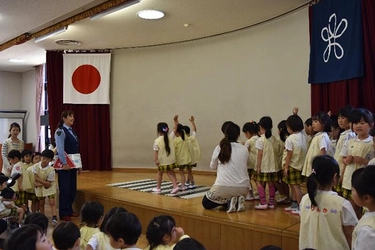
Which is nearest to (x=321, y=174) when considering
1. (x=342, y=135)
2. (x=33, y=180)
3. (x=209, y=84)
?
(x=342, y=135)

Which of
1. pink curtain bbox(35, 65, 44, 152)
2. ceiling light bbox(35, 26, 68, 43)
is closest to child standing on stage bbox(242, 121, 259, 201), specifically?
ceiling light bbox(35, 26, 68, 43)

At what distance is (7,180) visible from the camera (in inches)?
156

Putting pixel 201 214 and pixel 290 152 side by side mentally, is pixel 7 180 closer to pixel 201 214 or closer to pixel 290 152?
pixel 201 214

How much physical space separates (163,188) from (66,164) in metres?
1.45

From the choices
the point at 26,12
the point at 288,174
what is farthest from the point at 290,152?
the point at 26,12

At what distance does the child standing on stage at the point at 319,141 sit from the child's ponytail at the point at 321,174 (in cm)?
123

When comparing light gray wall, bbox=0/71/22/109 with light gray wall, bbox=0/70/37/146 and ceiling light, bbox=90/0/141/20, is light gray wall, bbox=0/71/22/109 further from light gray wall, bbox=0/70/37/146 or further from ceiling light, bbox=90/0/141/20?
ceiling light, bbox=90/0/141/20

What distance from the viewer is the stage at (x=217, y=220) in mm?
3125

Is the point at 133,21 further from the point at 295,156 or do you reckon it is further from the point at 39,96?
the point at 39,96

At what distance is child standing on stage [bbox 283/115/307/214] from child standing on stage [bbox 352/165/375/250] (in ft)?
6.38

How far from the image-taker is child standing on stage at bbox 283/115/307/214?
12.2ft

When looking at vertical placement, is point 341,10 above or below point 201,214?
above

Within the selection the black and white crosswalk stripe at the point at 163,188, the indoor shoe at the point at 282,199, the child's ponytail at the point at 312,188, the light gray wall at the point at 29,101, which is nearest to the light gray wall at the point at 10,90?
the light gray wall at the point at 29,101

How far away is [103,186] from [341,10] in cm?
416
